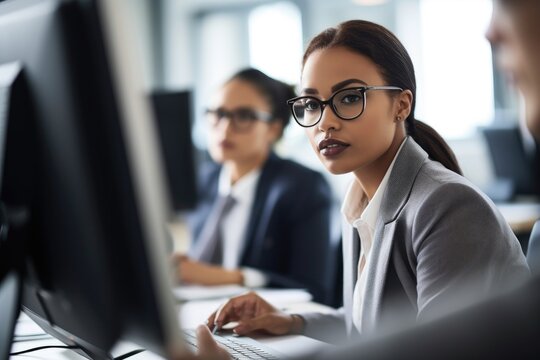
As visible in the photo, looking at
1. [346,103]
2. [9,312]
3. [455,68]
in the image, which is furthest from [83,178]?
[455,68]

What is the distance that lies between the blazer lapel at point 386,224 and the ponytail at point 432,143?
74 millimetres

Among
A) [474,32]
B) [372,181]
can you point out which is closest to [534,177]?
[474,32]

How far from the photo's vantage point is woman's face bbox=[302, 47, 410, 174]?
133 cm

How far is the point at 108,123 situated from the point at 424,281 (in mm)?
642

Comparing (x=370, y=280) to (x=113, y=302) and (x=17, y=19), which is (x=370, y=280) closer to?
(x=113, y=302)

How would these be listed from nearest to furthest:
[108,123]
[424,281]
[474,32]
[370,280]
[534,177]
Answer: [108,123]
[424,281]
[370,280]
[534,177]
[474,32]

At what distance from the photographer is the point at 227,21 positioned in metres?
6.93

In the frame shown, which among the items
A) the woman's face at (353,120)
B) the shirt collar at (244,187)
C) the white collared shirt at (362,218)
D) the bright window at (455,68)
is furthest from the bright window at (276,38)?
the woman's face at (353,120)

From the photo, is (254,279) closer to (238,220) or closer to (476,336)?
(238,220)

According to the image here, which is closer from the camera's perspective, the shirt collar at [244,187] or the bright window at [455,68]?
the shirt collar at [244,187]

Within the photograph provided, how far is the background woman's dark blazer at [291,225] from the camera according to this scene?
2283 millimetres

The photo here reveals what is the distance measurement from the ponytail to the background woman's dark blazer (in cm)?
84

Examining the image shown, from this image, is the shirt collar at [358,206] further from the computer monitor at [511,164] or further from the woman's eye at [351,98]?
the computer monitor at [511,164]

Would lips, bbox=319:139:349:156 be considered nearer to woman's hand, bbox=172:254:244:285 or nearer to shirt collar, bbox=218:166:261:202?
woman's hand, bbox=172:254:244:285
